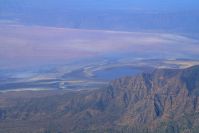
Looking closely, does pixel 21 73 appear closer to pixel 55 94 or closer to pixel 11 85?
pixel 11 85

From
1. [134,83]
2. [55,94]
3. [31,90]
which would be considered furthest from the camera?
[31,90]

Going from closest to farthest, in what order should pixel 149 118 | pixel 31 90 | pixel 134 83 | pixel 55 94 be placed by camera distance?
pixel 149 118, pixel 134 83, pixel 55 94, pixel 31 90

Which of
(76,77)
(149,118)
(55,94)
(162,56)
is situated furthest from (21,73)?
(149,118)

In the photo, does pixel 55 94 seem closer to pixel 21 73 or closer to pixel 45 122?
pixel 45 122

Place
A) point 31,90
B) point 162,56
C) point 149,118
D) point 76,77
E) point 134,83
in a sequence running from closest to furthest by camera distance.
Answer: point 149,118 → point 134,83 → point 31,90 → point 76,77 → point 162,56

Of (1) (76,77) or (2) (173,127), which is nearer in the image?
(2) (173,127)

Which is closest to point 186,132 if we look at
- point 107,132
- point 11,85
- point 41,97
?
point 107,132
